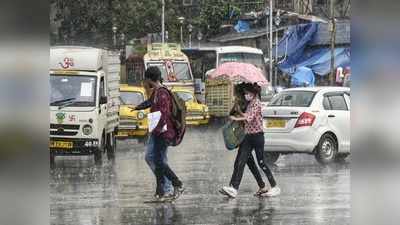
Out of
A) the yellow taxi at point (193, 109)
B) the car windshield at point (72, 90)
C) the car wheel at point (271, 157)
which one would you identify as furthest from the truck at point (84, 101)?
the car wheel at point (271, 157)

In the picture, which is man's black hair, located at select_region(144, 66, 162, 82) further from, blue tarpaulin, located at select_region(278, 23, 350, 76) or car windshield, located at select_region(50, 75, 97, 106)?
blue tarpaulin, located at select_region(278, 23, 350, 76)

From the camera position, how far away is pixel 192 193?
Answer: 762cm

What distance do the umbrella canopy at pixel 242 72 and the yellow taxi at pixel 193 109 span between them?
357 mm

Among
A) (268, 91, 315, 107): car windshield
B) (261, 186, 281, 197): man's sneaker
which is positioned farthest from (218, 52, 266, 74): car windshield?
(261, 186, 281, 197): man's sneaker

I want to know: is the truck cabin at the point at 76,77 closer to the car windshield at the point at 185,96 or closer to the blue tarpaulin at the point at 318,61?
the car windshield at the point at 185,96

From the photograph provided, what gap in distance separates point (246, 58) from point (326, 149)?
1.57 metres

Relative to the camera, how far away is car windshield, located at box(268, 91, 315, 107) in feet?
25.8

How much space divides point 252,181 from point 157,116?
1.26m

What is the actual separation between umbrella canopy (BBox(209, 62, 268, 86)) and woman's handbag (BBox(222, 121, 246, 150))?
0.46 m

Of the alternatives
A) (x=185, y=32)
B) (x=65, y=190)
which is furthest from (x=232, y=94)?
(x=65, y=190)

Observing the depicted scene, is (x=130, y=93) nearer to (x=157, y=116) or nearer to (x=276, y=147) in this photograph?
(x=157, y=116)

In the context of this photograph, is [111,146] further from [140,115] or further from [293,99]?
[293,99]
